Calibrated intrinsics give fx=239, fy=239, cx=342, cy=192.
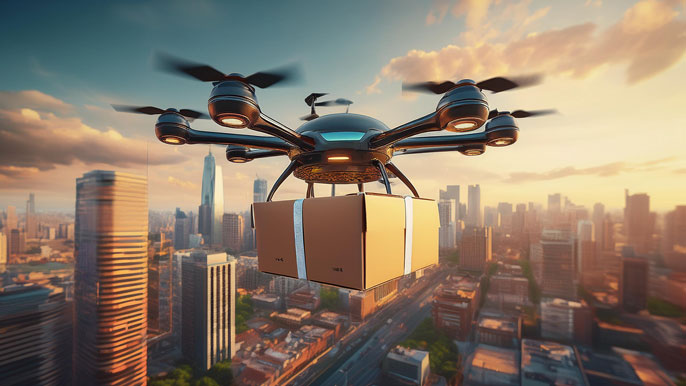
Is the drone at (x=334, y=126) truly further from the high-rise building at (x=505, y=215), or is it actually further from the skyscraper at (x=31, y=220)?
the high-rise building at (x=505, y=215)

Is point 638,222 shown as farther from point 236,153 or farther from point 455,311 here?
point 236,153

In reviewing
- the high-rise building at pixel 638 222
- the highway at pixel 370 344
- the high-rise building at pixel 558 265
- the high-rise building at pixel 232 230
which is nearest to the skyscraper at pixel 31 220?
the highway at pixel 370 344

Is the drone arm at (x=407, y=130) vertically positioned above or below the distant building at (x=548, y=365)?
above

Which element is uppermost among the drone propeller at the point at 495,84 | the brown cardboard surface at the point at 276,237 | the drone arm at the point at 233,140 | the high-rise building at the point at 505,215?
the drone propeller at the point at 495,84

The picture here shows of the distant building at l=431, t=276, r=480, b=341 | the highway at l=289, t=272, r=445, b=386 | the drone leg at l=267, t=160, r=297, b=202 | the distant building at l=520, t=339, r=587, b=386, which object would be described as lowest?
the highway at l=289, t=272, r=445, b=386

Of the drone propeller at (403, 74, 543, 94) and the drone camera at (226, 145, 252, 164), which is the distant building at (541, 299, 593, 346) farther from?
the drone camera at (226, 145, 252, 164)

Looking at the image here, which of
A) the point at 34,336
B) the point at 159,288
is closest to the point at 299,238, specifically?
the point at 34,336

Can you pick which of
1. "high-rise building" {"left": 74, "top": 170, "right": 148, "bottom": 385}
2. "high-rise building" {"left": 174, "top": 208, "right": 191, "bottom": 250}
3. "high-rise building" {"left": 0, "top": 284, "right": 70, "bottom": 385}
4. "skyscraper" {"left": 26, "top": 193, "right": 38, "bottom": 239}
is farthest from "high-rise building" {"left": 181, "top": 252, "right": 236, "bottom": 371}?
"high-rise building" {"left": 174, "top": 208, "right": 191, "bottom": 250}
